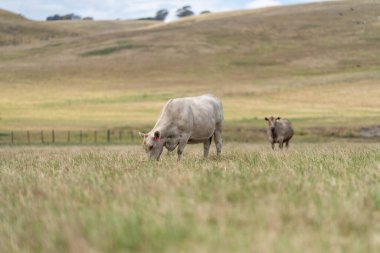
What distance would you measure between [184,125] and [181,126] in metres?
0.06

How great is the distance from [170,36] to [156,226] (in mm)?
113461

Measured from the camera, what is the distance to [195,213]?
5457mm

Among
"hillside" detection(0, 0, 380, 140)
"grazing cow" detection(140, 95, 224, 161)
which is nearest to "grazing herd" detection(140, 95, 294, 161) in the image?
"grazing cow" detection(140, 95, 224, 161)

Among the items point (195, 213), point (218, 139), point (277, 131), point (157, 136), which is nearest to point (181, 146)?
point (157, 136)

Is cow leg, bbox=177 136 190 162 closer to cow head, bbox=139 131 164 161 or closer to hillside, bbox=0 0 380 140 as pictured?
cow head, bbox=139 131 164 161

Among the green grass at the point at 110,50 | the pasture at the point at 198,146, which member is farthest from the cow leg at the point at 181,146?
the green grass at the point at 110,50

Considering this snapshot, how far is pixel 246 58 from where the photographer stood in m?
99.4

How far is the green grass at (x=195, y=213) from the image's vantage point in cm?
479

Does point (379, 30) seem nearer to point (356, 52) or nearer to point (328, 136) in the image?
point (356, 52)

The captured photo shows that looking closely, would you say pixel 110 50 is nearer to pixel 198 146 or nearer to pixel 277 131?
pixel 198 146

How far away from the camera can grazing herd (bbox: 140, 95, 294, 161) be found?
13.7 m

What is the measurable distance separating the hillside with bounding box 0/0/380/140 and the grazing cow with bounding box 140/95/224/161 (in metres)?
29.1

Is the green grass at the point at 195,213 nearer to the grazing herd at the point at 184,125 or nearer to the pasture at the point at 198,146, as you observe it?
the pasture at the point at 198,146

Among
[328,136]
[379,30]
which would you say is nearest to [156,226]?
[328,136]
